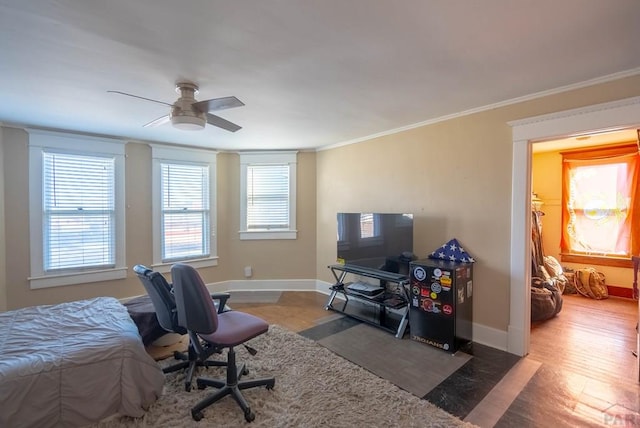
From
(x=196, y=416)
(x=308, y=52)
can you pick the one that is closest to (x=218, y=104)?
(x=308, y=52)

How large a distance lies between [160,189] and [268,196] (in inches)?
63.4

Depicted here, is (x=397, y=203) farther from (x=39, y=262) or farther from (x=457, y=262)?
(x=39, y=262)

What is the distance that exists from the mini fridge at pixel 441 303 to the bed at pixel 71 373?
7.68ft

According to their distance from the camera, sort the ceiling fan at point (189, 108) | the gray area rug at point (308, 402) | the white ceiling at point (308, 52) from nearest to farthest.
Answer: the white ceiling at point (308, 52) < the gray area rug at point (308, 402) < the ceiling fan at point (189, 108)

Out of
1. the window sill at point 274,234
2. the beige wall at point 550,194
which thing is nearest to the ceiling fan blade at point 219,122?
the window sill at point 274,234

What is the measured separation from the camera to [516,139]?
279 centimetres

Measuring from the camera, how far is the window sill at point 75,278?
12.0ft

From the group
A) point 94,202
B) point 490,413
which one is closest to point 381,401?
point 490,413

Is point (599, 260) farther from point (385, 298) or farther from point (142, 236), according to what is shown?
point (142, 236)

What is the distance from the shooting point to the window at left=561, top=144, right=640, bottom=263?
4.46m

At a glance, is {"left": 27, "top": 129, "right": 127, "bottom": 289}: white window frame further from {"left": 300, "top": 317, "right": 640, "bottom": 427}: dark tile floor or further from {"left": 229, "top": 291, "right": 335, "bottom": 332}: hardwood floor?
{"left": 300, "top": 317, "right": 640, "bottom": 427}: dark tile floor

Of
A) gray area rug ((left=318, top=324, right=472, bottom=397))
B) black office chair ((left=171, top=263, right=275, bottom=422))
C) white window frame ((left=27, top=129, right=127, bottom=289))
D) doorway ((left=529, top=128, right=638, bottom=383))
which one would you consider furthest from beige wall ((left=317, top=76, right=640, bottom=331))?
white window frame ((left=27, top=129, right=127, bottom=289))

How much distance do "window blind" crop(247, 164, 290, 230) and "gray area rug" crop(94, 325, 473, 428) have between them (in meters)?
2.65

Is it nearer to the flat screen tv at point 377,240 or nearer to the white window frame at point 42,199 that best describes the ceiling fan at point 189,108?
the flat screen tv at point 377,240
